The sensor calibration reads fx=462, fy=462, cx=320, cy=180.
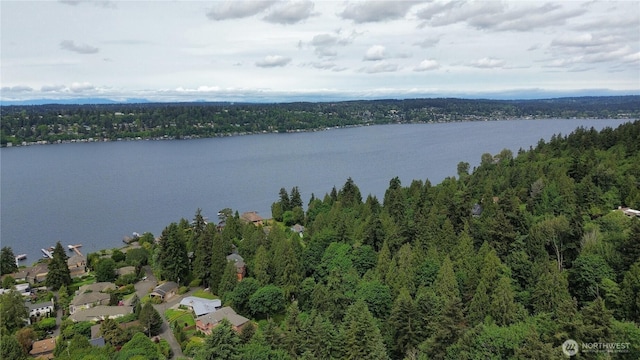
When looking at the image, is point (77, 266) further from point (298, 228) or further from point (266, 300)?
point (266, 300)

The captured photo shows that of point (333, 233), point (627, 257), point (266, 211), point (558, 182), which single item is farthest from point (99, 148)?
point (627, 257)

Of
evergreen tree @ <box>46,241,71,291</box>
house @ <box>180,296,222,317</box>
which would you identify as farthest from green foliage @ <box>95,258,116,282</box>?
house @ <box>180,296,222,317</box>

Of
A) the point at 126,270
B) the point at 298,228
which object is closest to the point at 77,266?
the point at 126,270

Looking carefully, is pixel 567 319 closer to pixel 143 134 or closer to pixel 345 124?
pixel 143 134

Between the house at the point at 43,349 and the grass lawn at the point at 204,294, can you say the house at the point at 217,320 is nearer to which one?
the grass lawn at the point at 204,294

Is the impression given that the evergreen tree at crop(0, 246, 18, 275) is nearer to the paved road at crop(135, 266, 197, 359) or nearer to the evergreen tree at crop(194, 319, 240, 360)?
the paved road at crop(135, 266, 197, 359)

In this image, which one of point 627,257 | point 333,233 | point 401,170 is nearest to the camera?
point 627,257
